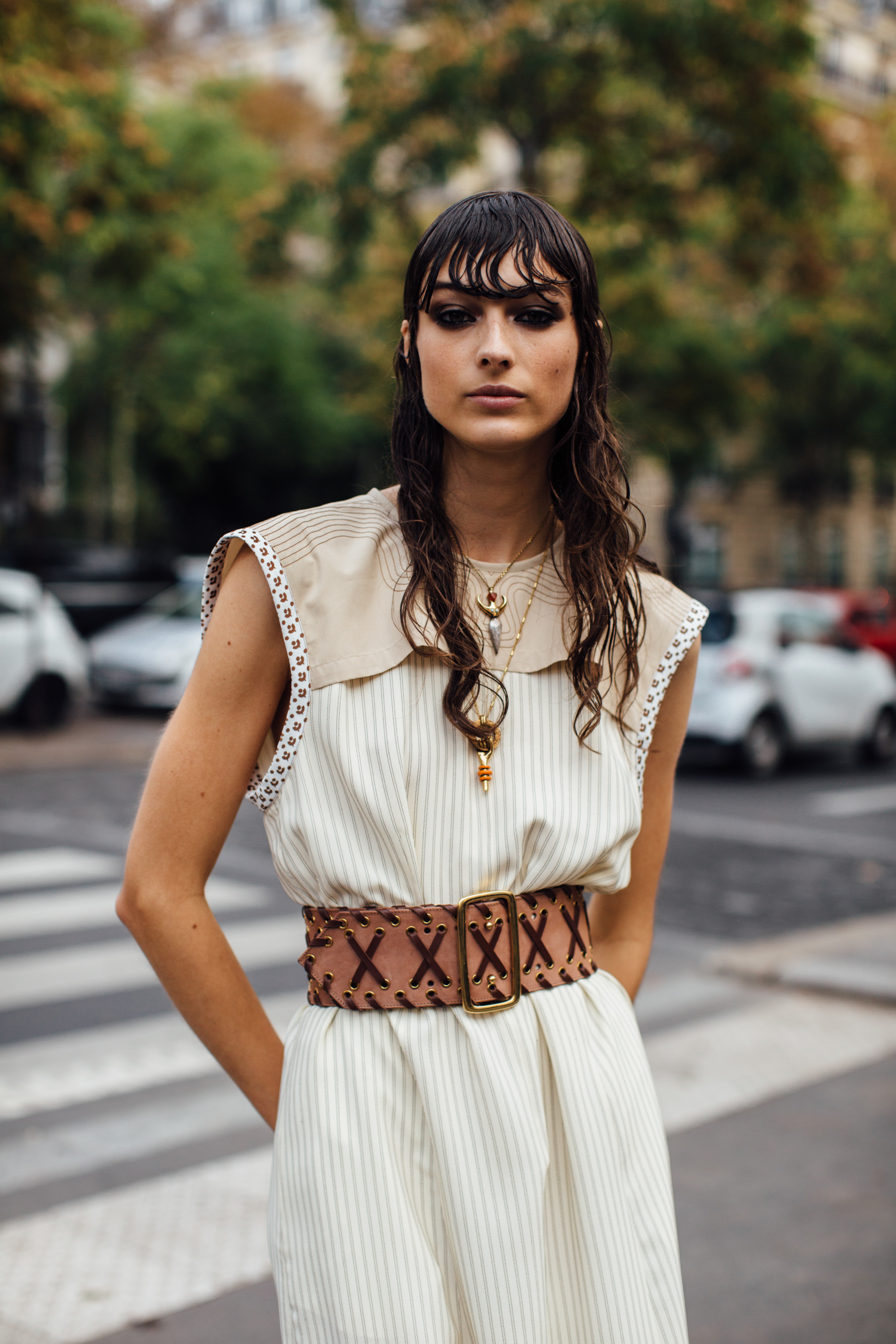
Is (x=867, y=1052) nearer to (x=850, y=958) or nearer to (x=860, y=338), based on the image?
(x=850, y=958)

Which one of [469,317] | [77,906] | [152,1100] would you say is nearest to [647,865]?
[469,317]

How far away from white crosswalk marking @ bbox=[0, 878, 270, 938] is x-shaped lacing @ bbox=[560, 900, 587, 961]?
5.44 meters

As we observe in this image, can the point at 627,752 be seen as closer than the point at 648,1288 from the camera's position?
No

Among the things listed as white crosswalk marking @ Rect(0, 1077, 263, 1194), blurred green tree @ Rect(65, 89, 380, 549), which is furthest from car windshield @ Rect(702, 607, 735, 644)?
blurred green tree @ Rect(65, 89, 380, 549)

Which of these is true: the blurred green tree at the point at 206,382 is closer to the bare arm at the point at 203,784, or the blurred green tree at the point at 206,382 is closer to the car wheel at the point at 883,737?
the car wheel at the point at 883,737

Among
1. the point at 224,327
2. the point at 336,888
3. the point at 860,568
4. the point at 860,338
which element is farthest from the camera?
the point at 860,568

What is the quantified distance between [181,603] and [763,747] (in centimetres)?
780

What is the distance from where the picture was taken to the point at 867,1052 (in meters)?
5.37

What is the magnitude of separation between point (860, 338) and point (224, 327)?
13.2m

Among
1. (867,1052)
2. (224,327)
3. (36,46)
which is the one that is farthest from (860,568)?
(867,1052)

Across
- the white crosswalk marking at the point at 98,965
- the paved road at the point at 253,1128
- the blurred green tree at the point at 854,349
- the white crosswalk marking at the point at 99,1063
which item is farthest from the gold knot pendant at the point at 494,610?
the blurred green tree at the point at 854,349

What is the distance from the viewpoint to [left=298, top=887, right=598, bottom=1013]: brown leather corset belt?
1.53m

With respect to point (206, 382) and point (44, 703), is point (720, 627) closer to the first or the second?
point (44, 703)

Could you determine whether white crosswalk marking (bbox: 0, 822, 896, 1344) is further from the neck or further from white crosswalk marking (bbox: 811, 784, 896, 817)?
white crosswalk marking (bbox: 811, 784, 896, 817)
